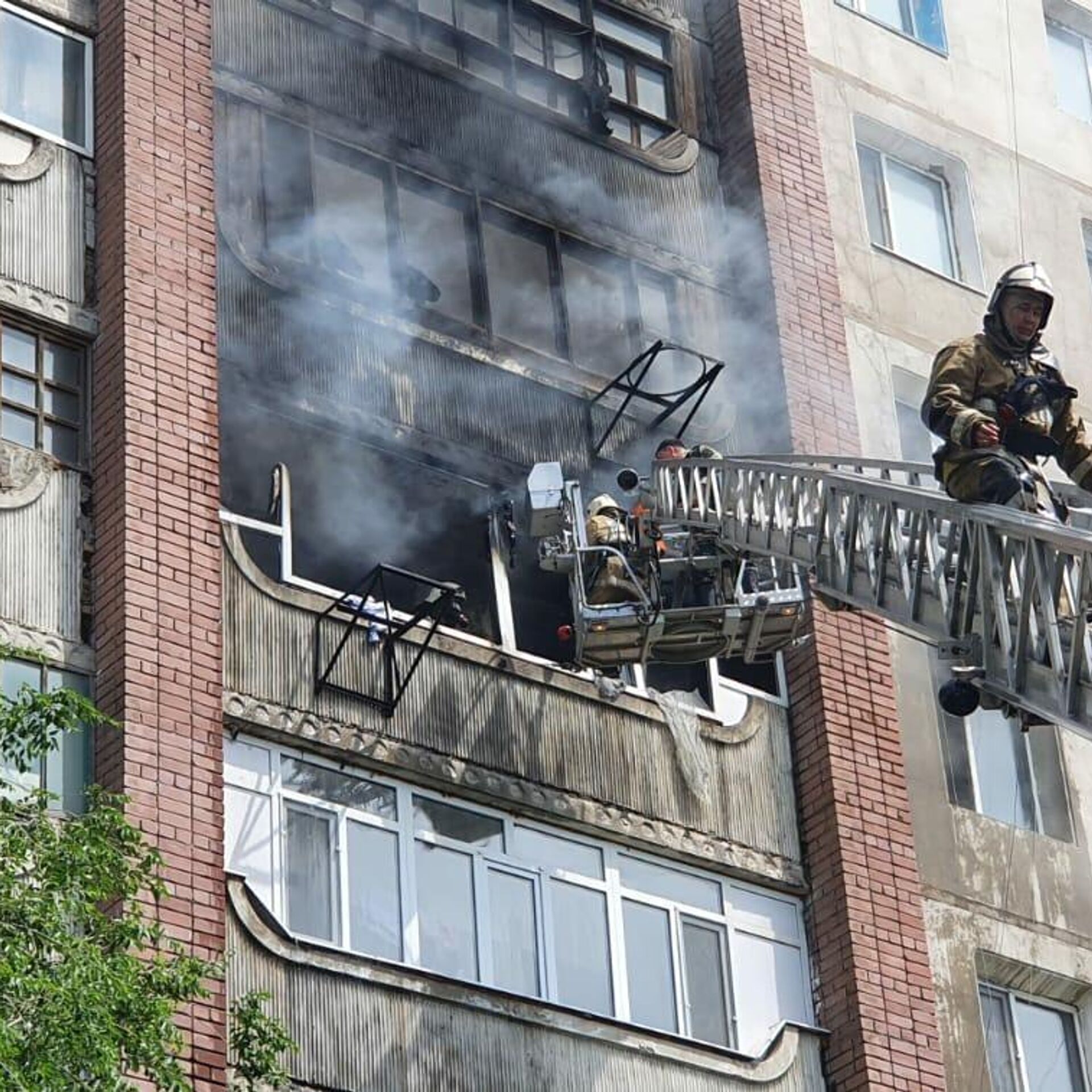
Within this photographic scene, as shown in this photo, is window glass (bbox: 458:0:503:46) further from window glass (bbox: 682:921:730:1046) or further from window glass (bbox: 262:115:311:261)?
window glass (bbox: 682:921:730:1046)

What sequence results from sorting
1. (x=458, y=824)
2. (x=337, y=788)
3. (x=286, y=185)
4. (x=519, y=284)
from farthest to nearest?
(x=519, y=284) < (x=286, y=185) < (x=458, y=824) < (x=337, y=788)

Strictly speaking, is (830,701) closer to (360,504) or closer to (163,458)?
(360,504)

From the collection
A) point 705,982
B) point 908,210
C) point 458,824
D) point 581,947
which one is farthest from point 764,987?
point 908,210

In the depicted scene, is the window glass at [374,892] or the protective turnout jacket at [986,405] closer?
the protective turnout jacket at [986,405]

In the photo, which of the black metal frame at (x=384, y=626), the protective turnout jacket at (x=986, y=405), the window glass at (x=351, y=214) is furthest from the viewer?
the window glass at (x=351, y=214)

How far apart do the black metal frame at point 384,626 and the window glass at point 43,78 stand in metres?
4.40

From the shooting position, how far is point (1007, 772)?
25.6 m

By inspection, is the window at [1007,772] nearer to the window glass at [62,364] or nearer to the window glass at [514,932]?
the window glass at [514,932]

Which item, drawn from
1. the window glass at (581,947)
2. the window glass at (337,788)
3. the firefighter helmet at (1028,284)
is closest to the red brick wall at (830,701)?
the window glass at (581,947)

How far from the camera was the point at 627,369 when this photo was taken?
80.9 ft

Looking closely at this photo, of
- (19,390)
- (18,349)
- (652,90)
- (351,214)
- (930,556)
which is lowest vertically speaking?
(930,556)

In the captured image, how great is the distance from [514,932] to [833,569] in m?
4.01

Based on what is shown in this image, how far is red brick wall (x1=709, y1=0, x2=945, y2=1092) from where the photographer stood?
894 inches

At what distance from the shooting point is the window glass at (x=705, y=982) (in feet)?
72.3
